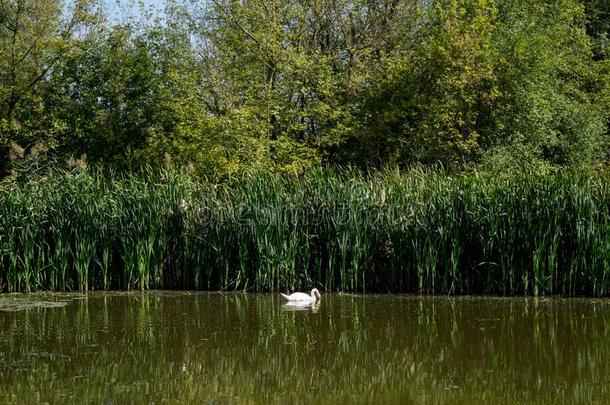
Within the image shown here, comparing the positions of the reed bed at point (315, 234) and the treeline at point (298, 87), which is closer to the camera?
the reed bed at point (315, 234)

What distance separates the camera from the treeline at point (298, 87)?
20.1 meters

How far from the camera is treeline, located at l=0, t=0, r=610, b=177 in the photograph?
65.8ft

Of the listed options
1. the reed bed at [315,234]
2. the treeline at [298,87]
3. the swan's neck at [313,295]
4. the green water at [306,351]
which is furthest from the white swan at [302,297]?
the treeline at [298,87]

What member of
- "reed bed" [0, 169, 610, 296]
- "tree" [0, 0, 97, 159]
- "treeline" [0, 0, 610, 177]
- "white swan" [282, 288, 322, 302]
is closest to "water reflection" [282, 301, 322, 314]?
"white swan" [282, 288, 322, 302]

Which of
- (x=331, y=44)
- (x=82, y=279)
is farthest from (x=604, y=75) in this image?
(x=82, y=279)

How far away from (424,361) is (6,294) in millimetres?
7571

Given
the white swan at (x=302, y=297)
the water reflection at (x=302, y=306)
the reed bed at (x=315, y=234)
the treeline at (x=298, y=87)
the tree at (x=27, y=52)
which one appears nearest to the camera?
the water reflection at (x=302, y=306)

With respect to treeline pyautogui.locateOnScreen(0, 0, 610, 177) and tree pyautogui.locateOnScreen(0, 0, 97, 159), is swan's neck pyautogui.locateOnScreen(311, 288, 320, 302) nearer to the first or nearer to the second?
treeline pyautogui.locateOnScreen(0, 0, 610, 177)

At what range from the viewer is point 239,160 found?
19.4 m

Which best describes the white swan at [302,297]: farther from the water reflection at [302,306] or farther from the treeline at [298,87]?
the treeline at [298,87]

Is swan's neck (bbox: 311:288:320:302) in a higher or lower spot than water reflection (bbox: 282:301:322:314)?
higher

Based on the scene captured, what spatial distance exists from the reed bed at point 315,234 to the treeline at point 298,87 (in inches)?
192

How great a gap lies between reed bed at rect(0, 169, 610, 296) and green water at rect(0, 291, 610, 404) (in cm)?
64

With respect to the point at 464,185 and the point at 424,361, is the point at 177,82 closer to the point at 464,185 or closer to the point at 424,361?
the point at 464,185
